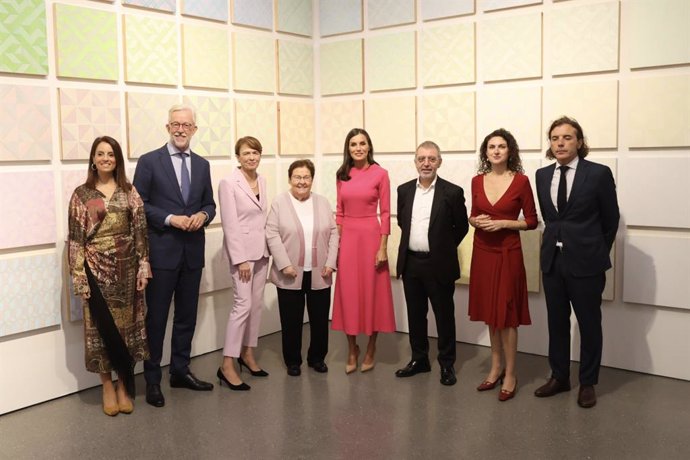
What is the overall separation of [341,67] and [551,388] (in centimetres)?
342

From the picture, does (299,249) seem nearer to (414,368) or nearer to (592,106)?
(414,368)

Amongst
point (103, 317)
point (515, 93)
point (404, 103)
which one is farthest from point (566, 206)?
point (103, 317)

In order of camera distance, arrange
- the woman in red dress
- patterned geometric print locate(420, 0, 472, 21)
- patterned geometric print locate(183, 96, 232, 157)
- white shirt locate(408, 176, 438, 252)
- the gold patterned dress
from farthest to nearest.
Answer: patterned geometric print locate(420, 0, 472, 21) → patterned geometric print locate(183, 96, 232, 157) → white shirt locate(408, 176, 438, 252) → the woman in red dress → the gold patterned dress

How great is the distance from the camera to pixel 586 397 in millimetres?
4270

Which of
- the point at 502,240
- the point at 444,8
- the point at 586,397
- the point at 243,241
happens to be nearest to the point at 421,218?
the point at 502,240

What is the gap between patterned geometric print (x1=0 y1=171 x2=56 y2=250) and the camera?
166 inches

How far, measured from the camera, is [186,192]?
4.50 metres

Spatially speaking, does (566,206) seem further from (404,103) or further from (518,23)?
(404,103)

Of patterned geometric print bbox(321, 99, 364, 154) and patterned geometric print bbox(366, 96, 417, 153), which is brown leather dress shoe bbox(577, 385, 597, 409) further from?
patterned geometric print bbox(321, 99, 364, 154)

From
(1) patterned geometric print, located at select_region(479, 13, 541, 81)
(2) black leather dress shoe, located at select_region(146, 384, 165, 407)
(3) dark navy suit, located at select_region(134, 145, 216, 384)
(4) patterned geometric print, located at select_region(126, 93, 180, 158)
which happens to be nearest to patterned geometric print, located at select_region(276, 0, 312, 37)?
(4) patterned geometric print, located at select_region(126, 93, 180, 158)

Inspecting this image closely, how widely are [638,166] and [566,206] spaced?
0.97m

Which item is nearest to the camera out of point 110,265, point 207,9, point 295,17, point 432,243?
point 110,265

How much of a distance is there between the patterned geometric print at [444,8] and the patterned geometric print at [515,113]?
2.23 feet

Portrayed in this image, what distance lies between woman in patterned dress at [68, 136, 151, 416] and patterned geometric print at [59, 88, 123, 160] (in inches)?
17.3
